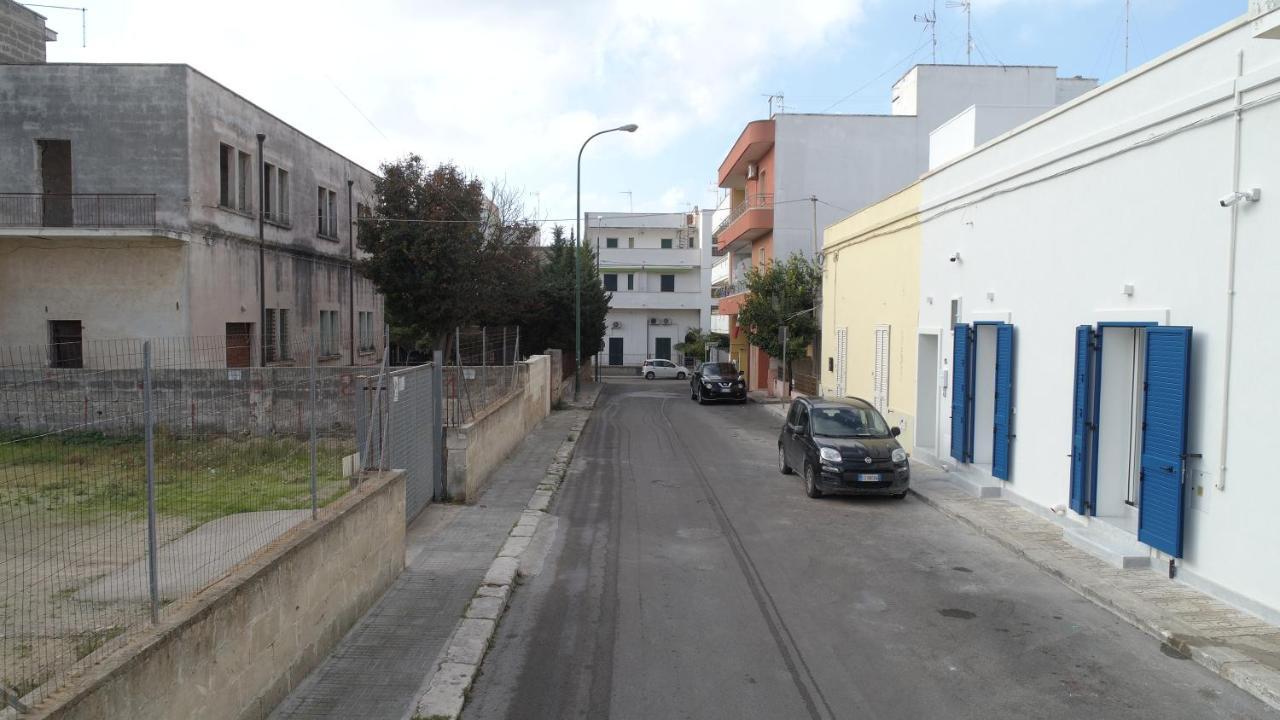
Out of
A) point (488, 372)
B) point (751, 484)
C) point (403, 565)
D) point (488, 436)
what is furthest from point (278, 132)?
point (403, 565)

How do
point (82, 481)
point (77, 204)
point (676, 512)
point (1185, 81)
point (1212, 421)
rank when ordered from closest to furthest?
point (82, 481) → point (1212, 421) → point (1185, 81) → point (676, 512) → point (77, 204)

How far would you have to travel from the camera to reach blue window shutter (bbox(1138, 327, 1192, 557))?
29.6 feet

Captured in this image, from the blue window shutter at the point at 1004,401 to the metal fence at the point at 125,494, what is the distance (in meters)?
9.39

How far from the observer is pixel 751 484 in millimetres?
15875

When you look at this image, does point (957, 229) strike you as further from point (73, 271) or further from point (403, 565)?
point (73, 271)

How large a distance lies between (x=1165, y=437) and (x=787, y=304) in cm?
2342

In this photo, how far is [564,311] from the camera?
39.2m

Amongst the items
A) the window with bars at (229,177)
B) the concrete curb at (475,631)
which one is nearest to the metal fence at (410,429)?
the concrete curb at (475,631)

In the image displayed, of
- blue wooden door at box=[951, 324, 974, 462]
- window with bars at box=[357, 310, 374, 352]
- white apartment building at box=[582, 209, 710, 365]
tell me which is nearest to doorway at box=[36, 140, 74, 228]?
window with bars at box=[357, 310, 374, 352]

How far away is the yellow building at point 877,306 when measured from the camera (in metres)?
18.7

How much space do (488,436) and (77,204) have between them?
1403 centimetres

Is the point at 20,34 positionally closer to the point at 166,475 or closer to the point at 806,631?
the point at 166,475

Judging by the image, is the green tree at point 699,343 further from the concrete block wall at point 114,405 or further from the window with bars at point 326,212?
the concrete block wall at point 114,405

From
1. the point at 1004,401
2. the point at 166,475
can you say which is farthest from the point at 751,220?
the point at 166,475
